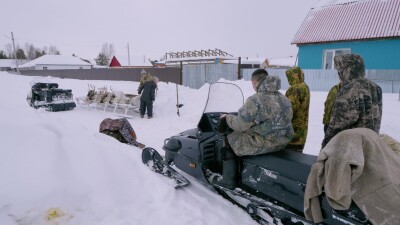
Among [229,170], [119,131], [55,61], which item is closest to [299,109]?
[229,170]

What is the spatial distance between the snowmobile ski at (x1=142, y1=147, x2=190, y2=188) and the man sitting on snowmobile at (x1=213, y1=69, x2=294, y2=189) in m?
0.98

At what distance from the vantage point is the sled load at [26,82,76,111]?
1017 centimetres

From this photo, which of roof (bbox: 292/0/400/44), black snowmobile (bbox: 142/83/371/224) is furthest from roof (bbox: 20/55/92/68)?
black snowmobile (bbox: 142/83/371/224)

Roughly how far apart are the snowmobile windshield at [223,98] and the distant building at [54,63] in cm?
5636

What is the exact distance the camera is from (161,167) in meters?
3.88

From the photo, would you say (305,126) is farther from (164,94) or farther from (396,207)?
(164,94)

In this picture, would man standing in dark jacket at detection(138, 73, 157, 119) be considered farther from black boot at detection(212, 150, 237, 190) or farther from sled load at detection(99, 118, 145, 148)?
black boot at detection(212, 150, 237, 190)

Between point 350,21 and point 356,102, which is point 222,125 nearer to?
point 356,102

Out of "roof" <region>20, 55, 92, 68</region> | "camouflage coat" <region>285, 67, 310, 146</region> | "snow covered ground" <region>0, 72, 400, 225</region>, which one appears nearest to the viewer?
"snow covered ground" <region>0, 72, 400, 225</region>

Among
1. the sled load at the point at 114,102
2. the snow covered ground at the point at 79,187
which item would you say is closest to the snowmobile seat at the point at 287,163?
the snow covered ground at the point at 79,187

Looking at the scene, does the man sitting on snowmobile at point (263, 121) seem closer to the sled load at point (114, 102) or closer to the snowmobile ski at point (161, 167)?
the snowmobile ski at point (161, 167)

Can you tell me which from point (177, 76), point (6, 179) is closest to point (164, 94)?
point (177, 76)

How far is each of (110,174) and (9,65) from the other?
264 feet

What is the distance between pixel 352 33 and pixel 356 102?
1166cm
